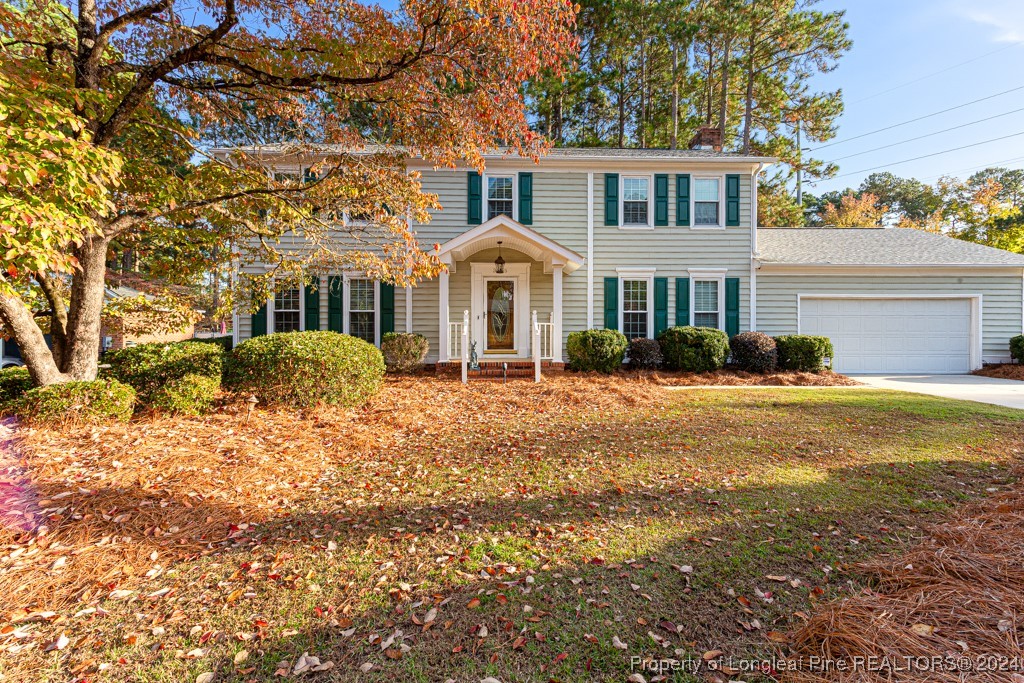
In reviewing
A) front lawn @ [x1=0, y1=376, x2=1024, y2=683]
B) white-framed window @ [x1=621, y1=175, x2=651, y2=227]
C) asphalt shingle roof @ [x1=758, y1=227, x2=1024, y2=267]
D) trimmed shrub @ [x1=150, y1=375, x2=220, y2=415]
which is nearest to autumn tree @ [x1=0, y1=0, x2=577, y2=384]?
trimmed shrub @ [x1=150, y1=375, x2=220, y2=415]

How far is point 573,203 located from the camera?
11.5 m

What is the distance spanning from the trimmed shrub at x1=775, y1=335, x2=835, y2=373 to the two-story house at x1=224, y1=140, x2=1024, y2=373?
3.83 feet

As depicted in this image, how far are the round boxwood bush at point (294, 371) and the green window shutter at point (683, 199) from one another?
9.36 m

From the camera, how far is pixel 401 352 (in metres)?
10.1

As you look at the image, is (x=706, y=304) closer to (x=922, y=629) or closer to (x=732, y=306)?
(x=732, y=306)

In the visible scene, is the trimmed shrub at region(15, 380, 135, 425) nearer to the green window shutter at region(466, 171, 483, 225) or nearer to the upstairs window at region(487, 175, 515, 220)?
the green window shutter at region(466, 171, 483, 225)

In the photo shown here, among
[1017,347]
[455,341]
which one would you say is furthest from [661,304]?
[1017,347]

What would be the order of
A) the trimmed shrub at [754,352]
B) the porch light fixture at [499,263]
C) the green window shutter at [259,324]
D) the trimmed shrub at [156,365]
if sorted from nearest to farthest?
the trimmed shrub at [156,365] → the trimmed shrub at [754,352] → the porch light fixture at [499,263] → the green window shutter at [259,324]

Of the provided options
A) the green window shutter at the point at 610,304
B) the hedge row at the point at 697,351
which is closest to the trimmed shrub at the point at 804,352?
the hedge row at the point at 697,351

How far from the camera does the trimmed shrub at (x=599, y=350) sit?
10023 millimetres

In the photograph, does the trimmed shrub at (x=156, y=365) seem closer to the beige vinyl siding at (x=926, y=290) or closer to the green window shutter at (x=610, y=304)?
the green window shutter at (x=610, y=304)

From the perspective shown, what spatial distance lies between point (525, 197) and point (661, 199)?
372 cm

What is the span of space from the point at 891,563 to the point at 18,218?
6375 mm

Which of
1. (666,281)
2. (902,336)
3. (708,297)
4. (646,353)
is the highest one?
(666,281)
